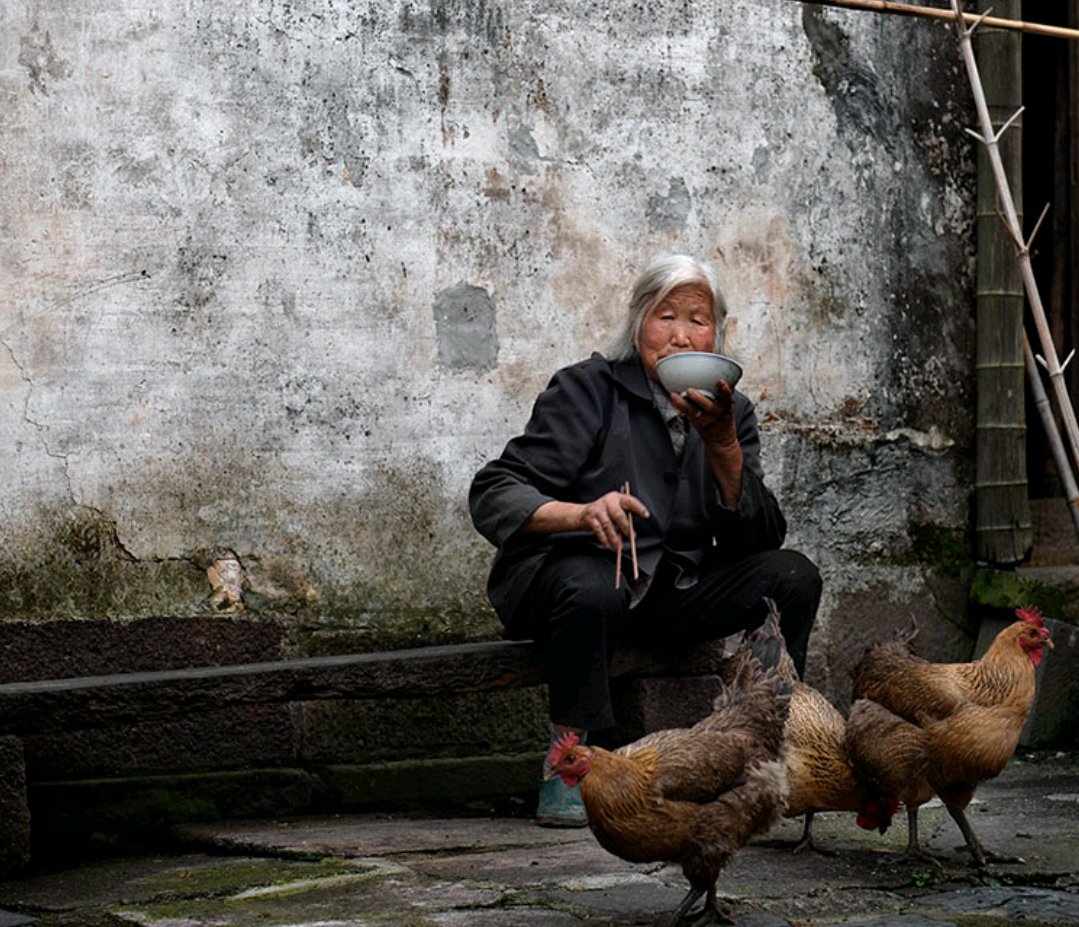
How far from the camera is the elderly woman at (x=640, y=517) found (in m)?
4.46

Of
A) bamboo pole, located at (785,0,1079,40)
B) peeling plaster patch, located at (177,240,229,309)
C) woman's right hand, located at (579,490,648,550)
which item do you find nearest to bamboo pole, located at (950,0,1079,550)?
bamboo pole, located at (785,0,1079,40)

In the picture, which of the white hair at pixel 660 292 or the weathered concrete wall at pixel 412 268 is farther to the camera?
the weathered concrete wall at pixel 412 268

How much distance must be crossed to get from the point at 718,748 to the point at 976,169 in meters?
3.18

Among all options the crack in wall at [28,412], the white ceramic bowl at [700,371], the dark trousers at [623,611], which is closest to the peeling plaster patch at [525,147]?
the white ceramic bowl at [700,371]

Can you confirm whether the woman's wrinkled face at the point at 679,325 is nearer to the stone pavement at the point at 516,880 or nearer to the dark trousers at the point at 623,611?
the dark trousers at the point at 623,611

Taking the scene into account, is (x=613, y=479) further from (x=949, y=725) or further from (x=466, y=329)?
(x=949, y=725)

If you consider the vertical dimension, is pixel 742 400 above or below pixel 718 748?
above

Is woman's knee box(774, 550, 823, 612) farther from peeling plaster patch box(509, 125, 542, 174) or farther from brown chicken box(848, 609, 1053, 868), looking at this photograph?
peeling plaster patch box(509, 125, 542, 174)

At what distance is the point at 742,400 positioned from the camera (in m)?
4.96

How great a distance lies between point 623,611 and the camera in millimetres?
4488

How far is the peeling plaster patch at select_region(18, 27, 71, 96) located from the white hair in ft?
5.79

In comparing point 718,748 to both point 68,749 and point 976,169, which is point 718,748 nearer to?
point 68,749

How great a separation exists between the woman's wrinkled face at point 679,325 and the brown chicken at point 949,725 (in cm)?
109

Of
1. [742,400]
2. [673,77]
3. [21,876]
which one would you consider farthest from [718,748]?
[673,77]
